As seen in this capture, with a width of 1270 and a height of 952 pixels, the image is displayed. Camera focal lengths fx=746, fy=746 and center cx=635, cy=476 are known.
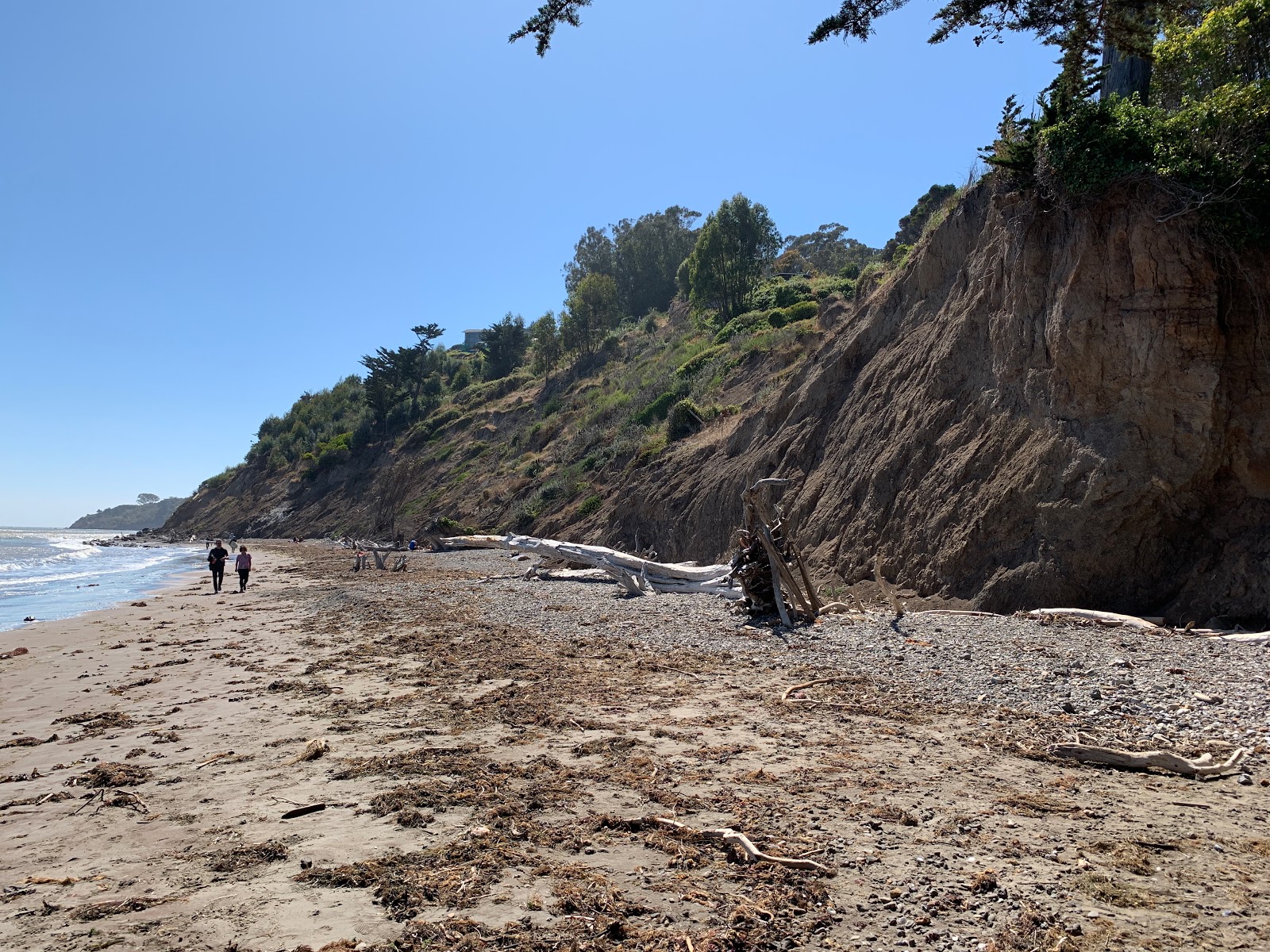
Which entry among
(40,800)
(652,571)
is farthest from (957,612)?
(40,800)

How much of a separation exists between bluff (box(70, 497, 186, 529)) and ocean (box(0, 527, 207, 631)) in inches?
5120

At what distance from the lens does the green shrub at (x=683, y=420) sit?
92.3 feet

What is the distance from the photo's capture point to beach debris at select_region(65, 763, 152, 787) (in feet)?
19.5

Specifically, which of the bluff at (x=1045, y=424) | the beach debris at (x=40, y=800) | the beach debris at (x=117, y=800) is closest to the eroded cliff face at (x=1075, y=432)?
the bluff at (x=1045, y=424)

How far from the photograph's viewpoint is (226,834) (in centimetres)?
479

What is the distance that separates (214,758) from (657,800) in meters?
4.08

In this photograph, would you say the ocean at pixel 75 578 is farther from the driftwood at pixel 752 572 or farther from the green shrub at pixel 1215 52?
the green shrub at pixel 1215 52

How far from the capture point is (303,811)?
509 centimetres

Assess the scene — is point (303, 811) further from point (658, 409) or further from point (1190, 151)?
point (658, 409)

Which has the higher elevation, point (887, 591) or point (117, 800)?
point (887, 591)

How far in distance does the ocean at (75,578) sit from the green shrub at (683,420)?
→ 1863cm

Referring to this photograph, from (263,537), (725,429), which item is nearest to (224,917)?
(725,429)

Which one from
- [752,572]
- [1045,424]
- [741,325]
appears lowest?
[752,572]

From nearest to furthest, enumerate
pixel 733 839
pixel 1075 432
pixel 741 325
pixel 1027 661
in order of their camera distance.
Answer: pixel 733 839 < pixel 1027 661 < pixel 1075 432 < pixel 741 325
